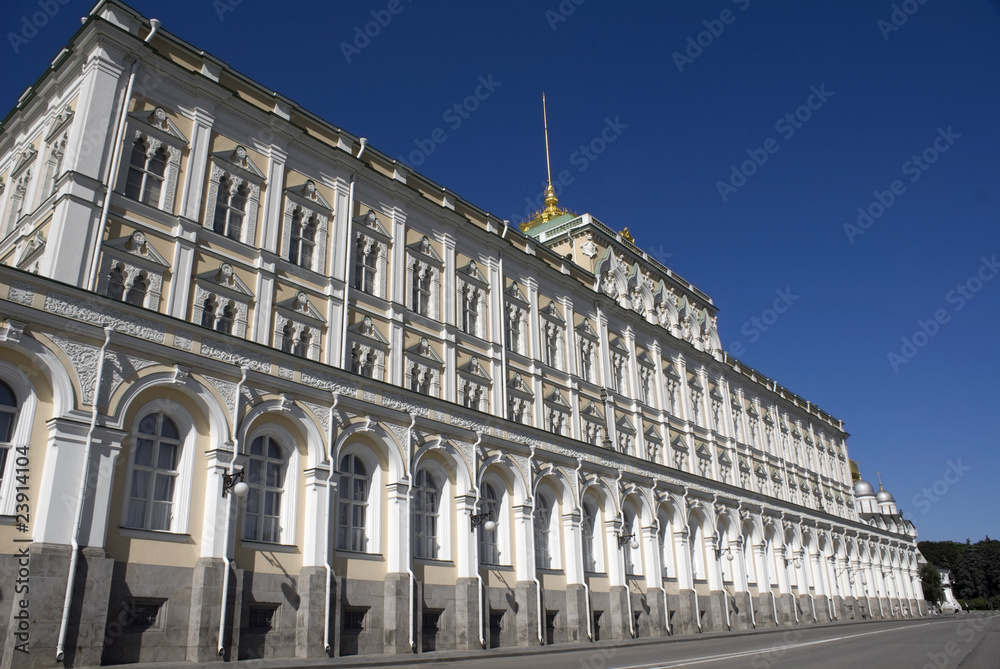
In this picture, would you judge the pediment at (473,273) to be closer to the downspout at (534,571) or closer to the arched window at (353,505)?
the downspout at (534,571)

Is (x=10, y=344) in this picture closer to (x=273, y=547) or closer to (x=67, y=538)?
(x=67, y=538)

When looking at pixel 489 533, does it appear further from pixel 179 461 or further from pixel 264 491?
pixel 179 461

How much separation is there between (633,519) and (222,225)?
892 inches

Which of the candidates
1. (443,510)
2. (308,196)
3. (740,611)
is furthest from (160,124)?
(740,611)

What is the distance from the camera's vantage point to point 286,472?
848 inches

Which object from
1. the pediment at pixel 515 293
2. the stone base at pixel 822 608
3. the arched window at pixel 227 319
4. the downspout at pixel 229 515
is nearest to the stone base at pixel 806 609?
the stone base at pixel 822 608

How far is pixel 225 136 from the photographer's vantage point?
23.9 m

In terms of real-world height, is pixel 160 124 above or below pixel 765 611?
above

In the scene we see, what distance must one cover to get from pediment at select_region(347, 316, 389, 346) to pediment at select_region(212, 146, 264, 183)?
18.4 feet

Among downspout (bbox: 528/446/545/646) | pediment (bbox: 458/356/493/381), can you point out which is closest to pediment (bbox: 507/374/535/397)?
pediment (bbox: 458/356/493/381)

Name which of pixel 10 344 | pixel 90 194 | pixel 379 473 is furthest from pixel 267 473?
pixel 90 194

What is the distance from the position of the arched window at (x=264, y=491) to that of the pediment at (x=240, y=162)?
28.1 feet

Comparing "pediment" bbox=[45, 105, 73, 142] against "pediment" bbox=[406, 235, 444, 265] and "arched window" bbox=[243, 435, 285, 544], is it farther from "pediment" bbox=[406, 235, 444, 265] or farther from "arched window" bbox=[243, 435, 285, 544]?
"pediment" bbox=[406, 235, 444, 265]

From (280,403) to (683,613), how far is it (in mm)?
24283
